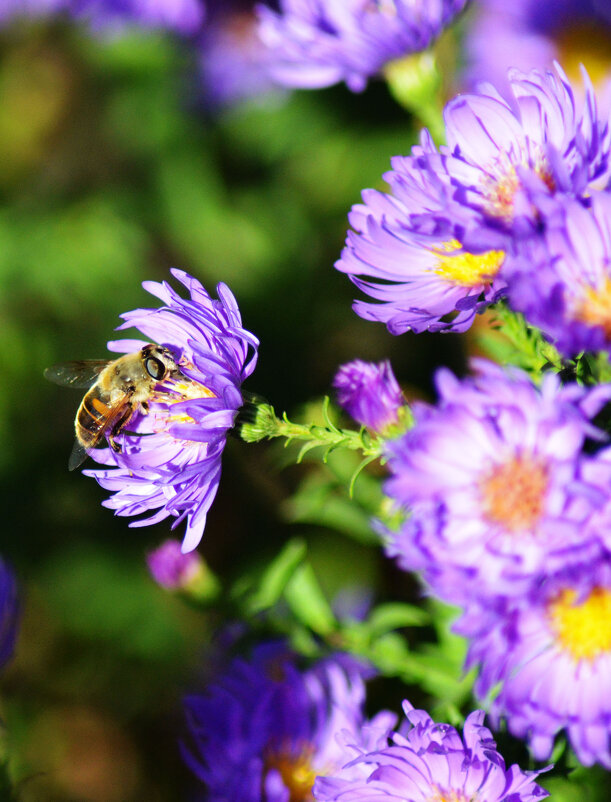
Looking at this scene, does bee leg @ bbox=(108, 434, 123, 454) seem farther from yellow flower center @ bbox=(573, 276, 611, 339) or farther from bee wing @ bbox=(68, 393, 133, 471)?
yellow flower center @ bbox=(573, 276, 611, 339)

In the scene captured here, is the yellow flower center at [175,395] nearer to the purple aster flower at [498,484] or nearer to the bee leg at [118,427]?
the bee leg at [118,427]

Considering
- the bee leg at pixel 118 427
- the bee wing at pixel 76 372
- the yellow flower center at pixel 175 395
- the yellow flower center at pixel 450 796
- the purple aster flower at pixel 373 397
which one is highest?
the purple aster flower at pixel 373 397

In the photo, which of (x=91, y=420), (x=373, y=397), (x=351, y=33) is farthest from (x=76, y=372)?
(x=351, y=33)

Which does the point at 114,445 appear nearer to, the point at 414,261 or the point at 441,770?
the point at 414,261

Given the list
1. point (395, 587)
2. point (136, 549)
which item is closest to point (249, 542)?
point (136, 549)

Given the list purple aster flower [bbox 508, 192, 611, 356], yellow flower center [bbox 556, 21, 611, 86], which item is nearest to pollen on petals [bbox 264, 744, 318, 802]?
purple aster flower [bbox 508, 192, 611, 356]

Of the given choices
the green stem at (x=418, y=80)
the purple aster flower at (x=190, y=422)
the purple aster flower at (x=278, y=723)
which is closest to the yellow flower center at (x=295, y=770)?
the purple aster flower at (x=278, y=723)
